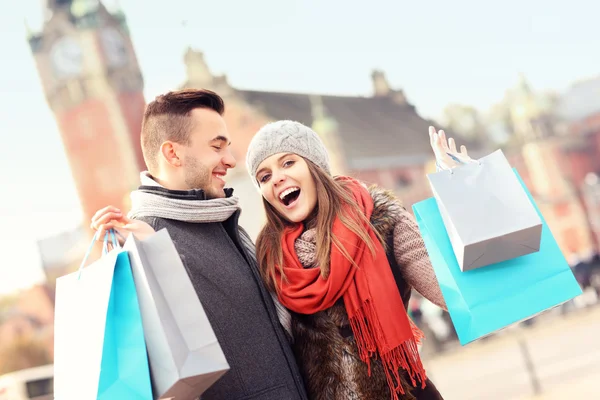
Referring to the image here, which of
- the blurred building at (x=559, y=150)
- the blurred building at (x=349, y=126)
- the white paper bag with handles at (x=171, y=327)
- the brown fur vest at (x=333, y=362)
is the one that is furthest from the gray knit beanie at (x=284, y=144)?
the blurred building at (x=559, y=150)

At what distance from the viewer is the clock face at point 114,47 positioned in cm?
3462

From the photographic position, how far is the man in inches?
87.4

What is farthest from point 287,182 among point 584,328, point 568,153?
point 568,153

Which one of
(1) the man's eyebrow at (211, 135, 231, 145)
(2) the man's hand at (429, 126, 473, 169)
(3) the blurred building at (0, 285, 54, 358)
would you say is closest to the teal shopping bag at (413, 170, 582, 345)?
(2) the man's hand at (429, 126, 473, 169)

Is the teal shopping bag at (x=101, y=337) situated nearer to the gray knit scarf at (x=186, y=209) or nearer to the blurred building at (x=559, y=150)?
the gray knit scarf at (x=186, y=209)

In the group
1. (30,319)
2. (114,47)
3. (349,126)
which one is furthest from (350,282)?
(349,126)

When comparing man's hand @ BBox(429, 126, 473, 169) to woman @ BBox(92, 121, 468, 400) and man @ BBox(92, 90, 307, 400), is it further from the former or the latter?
man @ BBox(92, 90, 307, 400)

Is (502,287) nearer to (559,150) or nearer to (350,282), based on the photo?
(350,282)

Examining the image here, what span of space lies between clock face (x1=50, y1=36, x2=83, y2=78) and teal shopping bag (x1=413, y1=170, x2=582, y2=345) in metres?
33.9

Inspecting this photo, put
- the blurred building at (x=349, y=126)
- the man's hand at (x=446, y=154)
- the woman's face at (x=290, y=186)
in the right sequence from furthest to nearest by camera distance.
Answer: the blurred building at (x=349, y=126) → the woman's face at (x=290, y=186) → the man's hand at (x=446, y=154)

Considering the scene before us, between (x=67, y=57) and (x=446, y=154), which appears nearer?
(x=446, y=154)

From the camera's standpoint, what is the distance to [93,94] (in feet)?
110

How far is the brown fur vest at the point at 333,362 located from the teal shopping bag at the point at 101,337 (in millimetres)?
773

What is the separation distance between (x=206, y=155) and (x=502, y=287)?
0.99m
